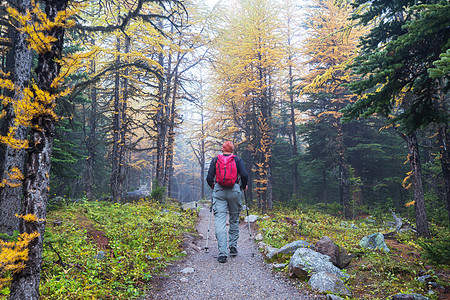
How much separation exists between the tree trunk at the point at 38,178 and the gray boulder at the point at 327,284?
4.02 metres

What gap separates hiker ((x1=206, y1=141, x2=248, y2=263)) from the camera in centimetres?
525

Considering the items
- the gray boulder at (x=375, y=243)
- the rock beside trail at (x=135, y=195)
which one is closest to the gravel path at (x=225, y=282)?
the gray boulder at (x=375, y=243)

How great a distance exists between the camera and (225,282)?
4.20m

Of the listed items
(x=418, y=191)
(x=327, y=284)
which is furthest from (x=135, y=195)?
(x=418, y=191)

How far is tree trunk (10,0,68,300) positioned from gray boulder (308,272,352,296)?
4.02 meters

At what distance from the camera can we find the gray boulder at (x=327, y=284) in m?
3.68

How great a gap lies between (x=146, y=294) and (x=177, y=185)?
47159mm

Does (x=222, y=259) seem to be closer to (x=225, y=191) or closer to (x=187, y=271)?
(x=187, y=271)

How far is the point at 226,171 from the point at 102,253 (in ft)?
9.99

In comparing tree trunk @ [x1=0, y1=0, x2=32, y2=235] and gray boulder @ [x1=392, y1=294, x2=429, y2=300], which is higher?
tree trunk @ [x1=0, y1=0, x2=32, y2=235]

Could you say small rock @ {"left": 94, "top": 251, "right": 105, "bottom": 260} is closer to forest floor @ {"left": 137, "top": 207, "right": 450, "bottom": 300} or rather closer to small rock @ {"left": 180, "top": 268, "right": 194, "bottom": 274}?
forest floor @ {"left": 137, "top": 207, "right": 450, "bottom": 300}

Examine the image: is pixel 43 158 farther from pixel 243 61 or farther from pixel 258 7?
pixel 258 7

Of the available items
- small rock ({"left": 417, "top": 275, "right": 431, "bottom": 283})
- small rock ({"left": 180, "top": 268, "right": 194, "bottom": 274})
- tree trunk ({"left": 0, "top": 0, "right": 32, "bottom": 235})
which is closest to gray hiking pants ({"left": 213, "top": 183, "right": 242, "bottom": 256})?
small rock ({"left": 180, "top": 268, "right": 194, "bottom": 274})

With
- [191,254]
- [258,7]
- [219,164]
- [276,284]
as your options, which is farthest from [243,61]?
[276,284]
